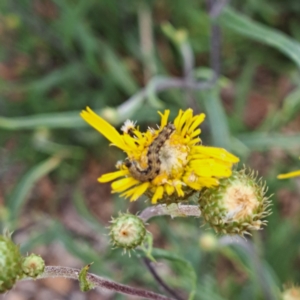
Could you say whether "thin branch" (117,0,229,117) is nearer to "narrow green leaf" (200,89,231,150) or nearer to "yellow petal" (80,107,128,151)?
"narrow green leaf" (200,89,231,150)

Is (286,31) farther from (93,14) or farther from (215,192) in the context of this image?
(215,192)

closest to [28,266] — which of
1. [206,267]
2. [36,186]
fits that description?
[206,267]

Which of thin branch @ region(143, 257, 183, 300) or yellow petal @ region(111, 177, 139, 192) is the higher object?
yellow petal @ region(111, 177, 139, 192)

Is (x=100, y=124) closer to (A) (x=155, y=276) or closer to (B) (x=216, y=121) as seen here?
(A) (x=155, y=276)

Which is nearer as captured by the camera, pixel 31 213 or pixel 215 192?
pixel 215 192

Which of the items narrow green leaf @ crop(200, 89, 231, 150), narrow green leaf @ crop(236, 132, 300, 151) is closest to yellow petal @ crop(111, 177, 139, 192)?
narrow green leaf @ crop(200, 89, 231, 150)

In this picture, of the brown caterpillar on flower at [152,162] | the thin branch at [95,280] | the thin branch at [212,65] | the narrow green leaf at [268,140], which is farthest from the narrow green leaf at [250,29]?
the thin branch at [95,280]

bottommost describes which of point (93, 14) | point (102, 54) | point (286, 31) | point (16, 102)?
point (16, 102)

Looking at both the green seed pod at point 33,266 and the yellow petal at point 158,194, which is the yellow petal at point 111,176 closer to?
the yellow petal at point 158,194
